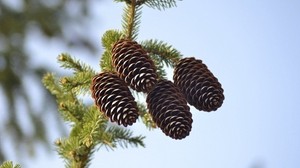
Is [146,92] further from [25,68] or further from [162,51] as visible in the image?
[25,68]

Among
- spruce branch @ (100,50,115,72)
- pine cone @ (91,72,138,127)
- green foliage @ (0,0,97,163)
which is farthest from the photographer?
green foliage @ (0,0,97,163)

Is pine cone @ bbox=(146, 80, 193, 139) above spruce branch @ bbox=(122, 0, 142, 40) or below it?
below

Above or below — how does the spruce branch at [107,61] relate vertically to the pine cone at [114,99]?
above

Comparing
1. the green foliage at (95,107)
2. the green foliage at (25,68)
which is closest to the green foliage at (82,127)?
the green foliage at (95,107)

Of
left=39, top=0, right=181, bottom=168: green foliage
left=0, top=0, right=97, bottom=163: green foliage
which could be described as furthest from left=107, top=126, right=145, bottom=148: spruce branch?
left=0, top=0, right=97, bottom=163: green foliage

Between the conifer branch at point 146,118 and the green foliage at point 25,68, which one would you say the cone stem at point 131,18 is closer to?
the conifer branch at point 146,118

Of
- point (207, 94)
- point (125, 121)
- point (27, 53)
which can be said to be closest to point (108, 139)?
point (125, 121)

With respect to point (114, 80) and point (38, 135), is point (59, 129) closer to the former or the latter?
point (38, 135)

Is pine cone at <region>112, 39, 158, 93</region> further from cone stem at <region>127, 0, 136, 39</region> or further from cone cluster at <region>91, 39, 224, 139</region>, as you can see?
cone stem at <region>127, 0, 136, 39</region>
